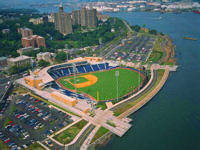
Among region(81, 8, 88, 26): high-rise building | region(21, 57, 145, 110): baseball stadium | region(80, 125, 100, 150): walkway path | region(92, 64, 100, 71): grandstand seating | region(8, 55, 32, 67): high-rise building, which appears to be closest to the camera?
region(80, 125, 100, 150): walkway path

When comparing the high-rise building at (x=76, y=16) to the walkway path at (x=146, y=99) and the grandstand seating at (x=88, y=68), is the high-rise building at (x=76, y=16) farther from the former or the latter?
the walkway path at (x=146, y=99)

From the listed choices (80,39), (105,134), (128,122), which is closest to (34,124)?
(105,134)

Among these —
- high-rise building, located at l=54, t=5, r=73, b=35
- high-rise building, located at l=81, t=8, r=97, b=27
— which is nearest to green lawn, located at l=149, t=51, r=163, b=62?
high-rise building, located at l=54, t=5, r=73, b=35

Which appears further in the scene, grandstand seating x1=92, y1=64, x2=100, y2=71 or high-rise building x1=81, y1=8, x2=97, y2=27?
high-rise building x1=81, y1=8, x2=97, y2=27

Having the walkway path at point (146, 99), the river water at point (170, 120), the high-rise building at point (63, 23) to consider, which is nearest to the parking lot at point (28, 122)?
the river water at point (170, 120)

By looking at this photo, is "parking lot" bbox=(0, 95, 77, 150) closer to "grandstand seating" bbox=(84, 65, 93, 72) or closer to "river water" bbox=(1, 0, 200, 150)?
"river water" bbox=(1, 0, 200, 150)

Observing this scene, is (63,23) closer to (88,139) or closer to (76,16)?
(76,16)

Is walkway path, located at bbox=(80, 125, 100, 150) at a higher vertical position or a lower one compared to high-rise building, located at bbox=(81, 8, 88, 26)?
lower

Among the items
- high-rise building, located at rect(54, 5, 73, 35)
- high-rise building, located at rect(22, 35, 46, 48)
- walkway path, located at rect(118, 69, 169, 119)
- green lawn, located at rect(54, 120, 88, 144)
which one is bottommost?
green lawn, located at rect(54, 120, 88, 144)
